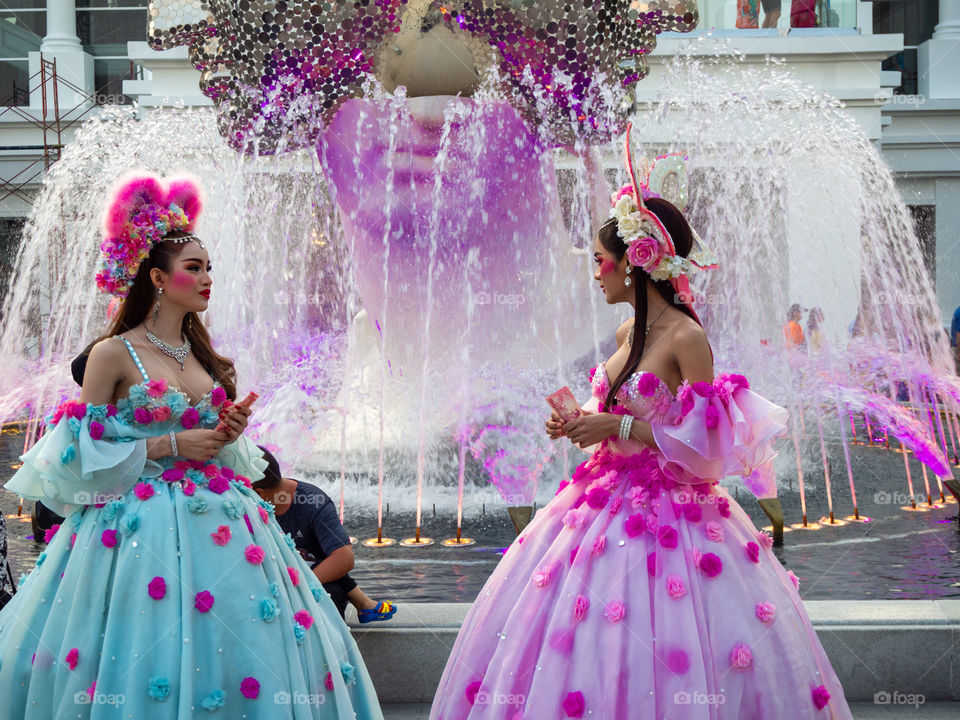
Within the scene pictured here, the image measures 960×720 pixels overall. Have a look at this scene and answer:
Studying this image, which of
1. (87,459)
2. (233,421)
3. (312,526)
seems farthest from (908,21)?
(87,459)

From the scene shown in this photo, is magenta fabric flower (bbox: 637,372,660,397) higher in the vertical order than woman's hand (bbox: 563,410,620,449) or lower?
higher

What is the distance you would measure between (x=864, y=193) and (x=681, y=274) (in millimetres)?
12686

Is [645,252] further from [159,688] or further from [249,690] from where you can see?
[159,688]

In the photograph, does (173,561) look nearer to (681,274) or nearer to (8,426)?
(681,274)

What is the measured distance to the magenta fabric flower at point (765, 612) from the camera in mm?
2447

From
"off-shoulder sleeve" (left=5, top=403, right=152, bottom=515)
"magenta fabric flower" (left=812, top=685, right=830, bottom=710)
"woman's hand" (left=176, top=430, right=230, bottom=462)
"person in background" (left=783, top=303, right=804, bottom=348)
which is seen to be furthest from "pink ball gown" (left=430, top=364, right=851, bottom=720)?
"person in background" (left=783, top=303, right=804, bottom=348)

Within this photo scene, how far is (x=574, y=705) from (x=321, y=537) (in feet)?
4.70

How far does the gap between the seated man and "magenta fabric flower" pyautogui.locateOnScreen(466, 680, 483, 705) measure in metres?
1.05

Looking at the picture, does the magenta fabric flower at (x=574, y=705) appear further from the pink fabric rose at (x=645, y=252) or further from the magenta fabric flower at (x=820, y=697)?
the pink fabric rose at (x=645, y=252)

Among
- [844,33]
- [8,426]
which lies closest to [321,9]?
[8,426]

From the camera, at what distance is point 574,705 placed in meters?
2.38

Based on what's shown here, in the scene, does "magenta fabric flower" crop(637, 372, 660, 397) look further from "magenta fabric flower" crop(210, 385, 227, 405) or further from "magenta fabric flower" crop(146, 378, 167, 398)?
"magenta fabric flower" crop(146, 378, 167, 398)

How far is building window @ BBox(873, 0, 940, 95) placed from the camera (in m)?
21.2

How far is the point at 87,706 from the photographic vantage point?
2.38m
